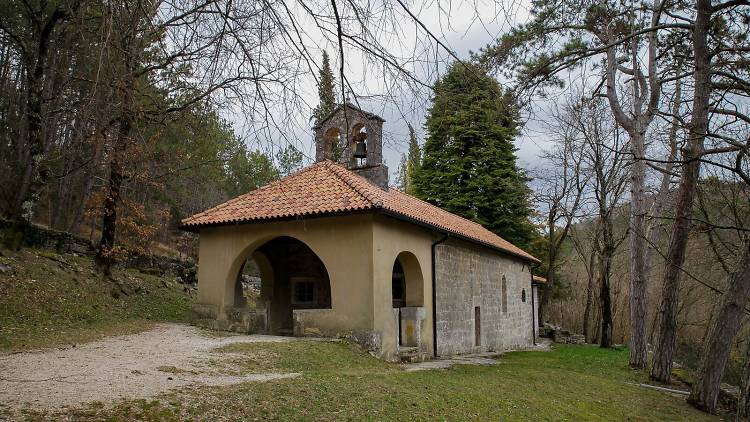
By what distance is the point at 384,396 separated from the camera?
6559 mm

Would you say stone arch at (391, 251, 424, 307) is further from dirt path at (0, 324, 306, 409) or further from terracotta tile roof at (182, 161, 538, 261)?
dirt path at (0, 324, 306, 409)

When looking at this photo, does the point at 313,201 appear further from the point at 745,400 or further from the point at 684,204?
the point at 745,400

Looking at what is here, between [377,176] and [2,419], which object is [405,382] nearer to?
[2,419]

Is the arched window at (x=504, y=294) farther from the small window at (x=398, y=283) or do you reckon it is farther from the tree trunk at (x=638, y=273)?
the small window at (x=398, y=283)

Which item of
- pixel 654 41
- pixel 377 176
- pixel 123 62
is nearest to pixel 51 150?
pixel 377 176

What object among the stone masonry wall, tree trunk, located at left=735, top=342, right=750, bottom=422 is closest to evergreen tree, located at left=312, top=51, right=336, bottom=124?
tree trunk, located at left=735, top=342, right=750, bottom=422

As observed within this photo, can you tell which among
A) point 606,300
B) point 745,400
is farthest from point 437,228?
point 606,300

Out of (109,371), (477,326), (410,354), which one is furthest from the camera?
(477,326)

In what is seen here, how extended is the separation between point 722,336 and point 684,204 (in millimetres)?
2591

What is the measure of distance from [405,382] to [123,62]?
571 centimetres

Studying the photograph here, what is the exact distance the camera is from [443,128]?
4766 millimetres

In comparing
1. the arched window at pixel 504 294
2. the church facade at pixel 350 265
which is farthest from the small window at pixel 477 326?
the arched window at pixel 504 294

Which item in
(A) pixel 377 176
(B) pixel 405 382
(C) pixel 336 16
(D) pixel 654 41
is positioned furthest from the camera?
(A) pixel 377 176

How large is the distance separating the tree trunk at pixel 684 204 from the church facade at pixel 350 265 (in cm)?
485
